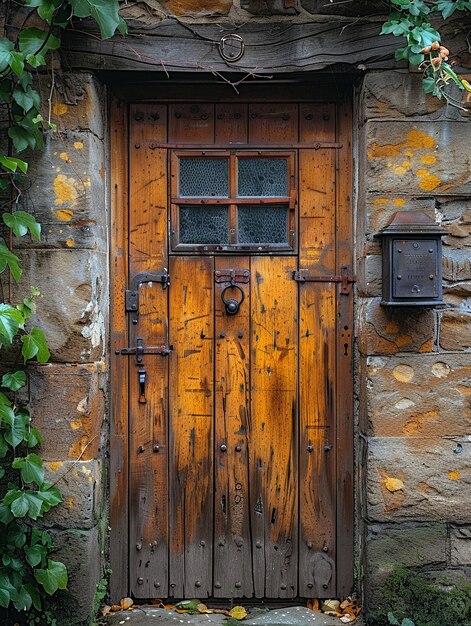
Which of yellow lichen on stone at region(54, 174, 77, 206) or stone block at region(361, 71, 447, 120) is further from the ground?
stone block at region(361, 71, 447, 120)

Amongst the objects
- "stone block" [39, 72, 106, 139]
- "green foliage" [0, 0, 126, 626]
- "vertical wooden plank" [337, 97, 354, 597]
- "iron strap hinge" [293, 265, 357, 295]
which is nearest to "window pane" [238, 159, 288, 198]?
"vertical wooden plank" [337, 97, 354, 597]

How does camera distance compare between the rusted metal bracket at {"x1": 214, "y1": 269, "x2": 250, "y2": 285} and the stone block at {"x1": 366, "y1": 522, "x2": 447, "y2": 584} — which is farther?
the rusted metal bracket at {"x1": 214, "y1": 269, "x2": 250, "y2": 285}

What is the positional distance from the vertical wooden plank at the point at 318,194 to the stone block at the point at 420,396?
54 centimetres

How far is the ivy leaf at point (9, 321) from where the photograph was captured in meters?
2.36

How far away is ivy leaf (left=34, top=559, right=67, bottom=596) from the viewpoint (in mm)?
2580

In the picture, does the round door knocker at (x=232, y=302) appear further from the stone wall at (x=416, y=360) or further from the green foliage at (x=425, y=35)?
the green foliage at (x=425, y=35)

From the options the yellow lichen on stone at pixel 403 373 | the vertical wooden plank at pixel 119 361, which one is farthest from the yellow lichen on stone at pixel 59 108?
the yellow lichen on stone at pixel 403 373

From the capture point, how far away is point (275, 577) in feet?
9.87

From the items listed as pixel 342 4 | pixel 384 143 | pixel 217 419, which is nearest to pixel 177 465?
pixel 217 419

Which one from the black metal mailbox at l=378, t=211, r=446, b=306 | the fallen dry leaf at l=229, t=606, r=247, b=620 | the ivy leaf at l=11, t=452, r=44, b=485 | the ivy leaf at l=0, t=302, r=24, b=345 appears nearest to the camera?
the ivy leaf at l=0, t=302, r=24, b=345

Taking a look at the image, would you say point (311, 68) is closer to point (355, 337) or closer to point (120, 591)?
point (355, 337)

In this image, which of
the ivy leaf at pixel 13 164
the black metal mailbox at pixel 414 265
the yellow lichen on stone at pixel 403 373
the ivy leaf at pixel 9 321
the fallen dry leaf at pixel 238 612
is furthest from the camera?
the fallen dry leaf at pixel 238 612

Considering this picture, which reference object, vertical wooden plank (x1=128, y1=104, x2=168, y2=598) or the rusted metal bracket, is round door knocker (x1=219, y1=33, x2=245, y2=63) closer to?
vertical wooden plank (x1=128, y1=104, x2=168, y2=598)

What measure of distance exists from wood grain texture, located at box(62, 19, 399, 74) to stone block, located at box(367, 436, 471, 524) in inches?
61.1
